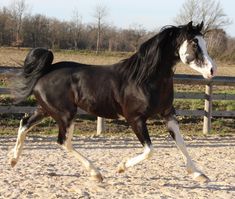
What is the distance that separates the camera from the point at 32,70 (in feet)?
18.4

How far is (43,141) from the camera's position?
8.08 metres

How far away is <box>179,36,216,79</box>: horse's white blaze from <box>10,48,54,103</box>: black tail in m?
1.68

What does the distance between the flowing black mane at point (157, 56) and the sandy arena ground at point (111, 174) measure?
115 cm

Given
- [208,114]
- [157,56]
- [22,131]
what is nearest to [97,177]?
[22,131]

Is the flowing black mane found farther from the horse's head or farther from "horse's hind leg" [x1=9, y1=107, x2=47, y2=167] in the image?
"horse's hind leg" [x1=9, y1=107, x2=47, y2=167]

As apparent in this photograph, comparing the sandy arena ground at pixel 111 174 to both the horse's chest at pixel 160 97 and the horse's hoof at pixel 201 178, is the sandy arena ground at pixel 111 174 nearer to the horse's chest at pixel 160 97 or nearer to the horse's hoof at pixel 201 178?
the horse's hoof at pixel 201 178

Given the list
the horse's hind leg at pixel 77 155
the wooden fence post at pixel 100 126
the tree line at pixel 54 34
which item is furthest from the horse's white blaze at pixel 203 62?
the tree line at pixel 54 34

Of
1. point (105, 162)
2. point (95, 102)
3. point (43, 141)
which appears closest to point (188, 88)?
point (43, 141)

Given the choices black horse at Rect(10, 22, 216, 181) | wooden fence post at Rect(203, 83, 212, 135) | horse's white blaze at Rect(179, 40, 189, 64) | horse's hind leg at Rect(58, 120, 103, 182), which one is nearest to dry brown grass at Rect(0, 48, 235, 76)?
wooden fence post at Rect(203, 83, 212, 135)

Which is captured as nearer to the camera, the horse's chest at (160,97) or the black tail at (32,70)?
the horse's chest at (160,97)

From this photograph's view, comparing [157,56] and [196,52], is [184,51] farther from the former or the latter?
[157,56]

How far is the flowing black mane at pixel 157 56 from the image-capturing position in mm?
4902

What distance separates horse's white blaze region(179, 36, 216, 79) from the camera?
455cm

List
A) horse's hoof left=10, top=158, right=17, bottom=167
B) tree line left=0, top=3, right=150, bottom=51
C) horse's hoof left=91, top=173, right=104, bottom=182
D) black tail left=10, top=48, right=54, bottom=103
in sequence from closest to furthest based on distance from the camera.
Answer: horse's hoof left=91, top=173, right=104, bottom=182 → horse's hoof left=10, top=158, right=17, bottom=167 → black tail left=10, top=48, right=54, bottom=103 → tree line left=0, top=3, right=150, bottom=51
